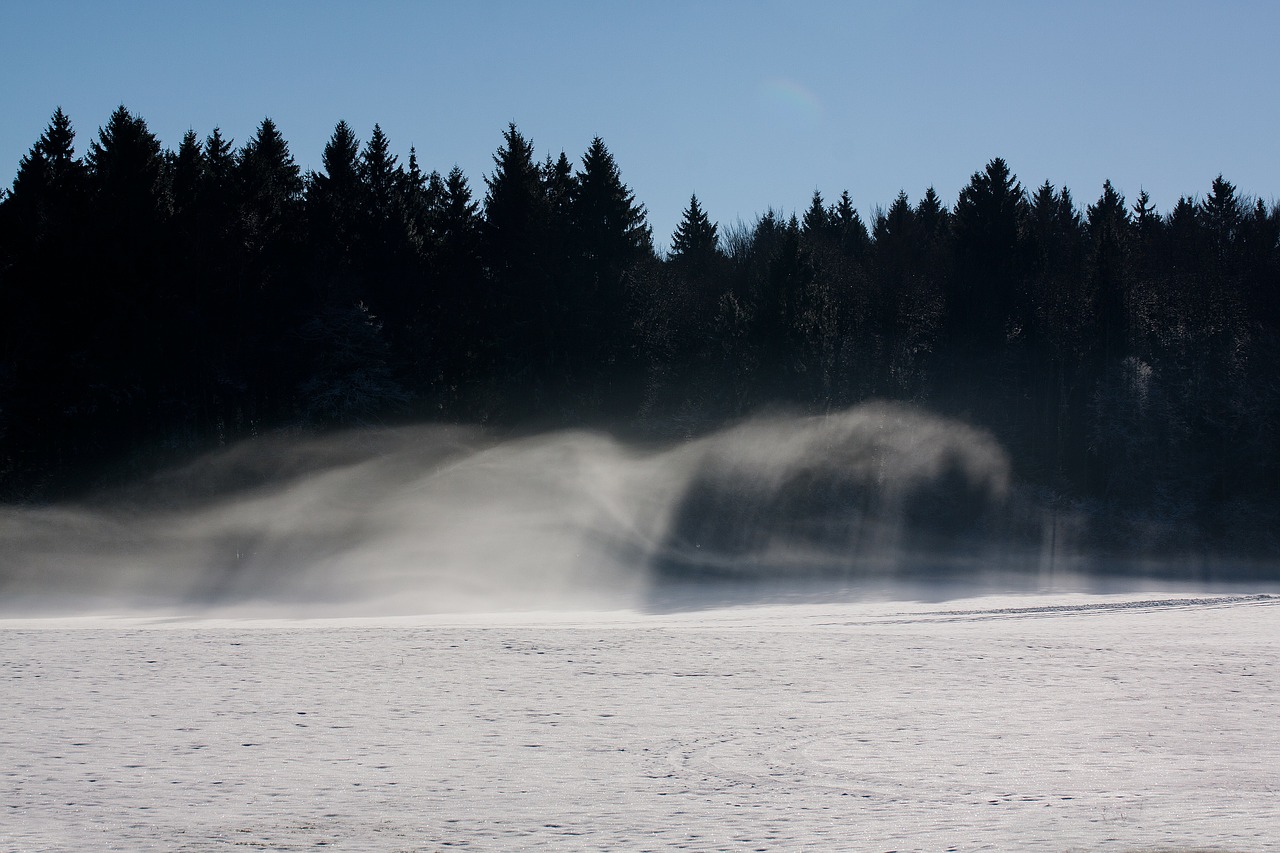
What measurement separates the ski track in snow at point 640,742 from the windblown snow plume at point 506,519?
12.9 meters

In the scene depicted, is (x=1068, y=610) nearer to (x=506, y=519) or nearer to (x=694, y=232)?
(x=506, y=519)

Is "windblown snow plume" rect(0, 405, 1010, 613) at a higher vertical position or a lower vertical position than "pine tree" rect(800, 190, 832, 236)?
lower

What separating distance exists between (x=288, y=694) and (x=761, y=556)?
27.0 meters

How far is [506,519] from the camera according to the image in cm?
3809

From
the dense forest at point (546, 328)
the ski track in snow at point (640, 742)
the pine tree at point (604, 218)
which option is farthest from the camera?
the pine tree at point (604, 218)

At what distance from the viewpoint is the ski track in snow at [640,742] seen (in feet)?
26.1

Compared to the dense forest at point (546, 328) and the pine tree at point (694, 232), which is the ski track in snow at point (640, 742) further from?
the pine tree at point (694, 232)

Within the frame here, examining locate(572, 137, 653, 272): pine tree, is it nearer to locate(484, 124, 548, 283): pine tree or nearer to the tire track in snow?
locate(484, 124, 548, 283): pine tree

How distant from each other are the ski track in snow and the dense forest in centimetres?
2207

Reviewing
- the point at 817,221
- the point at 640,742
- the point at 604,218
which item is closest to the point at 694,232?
the point at 817,221

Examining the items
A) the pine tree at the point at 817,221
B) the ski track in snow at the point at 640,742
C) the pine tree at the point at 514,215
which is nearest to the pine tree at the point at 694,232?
the pine tree at the point at 817,221

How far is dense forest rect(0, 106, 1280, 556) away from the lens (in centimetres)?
3878

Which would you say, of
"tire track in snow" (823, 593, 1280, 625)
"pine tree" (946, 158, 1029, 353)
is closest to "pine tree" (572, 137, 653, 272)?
"pine tree" (946, 158, 1029, 353)

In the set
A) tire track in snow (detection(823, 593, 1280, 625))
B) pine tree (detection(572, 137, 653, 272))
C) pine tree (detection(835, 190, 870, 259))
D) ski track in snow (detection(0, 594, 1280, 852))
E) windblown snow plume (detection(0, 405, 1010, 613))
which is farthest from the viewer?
pine tree (detection(835, 190, 870, 259))
